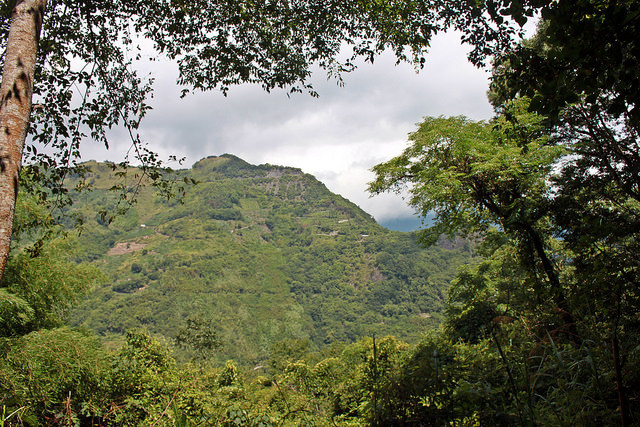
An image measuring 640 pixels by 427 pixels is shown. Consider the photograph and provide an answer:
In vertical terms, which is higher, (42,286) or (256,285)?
(42,286)

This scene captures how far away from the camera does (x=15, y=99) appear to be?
2504 millimetres

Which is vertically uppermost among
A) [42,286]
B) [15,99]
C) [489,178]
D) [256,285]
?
[489,178]

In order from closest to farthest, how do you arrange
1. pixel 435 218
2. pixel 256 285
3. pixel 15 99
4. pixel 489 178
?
pixel 15 99, pixel 489 178, pixel 435 218, pixel 256 285

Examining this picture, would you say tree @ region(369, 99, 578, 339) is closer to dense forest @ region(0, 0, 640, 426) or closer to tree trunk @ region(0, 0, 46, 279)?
dense forest @ region(0, 0, 640, 426)

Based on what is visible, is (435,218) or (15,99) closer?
(15,99)

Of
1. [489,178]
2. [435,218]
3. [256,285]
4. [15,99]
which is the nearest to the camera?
[15,99]

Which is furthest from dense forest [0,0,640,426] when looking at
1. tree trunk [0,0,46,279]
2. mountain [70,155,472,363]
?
mountain [70,155,472,363]

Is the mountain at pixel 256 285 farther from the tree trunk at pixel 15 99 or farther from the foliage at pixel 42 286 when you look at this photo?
the tree trunk at pixel 15 99

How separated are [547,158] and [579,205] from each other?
1704 mm

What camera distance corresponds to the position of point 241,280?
16138 centimetres

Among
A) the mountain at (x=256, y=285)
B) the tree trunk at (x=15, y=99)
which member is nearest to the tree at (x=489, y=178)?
the tree trunk at (x=15, y=99)

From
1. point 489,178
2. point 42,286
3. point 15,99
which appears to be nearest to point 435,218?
point 489,178

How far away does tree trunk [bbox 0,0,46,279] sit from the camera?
2.26m

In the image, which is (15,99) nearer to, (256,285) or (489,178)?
(489,178)
